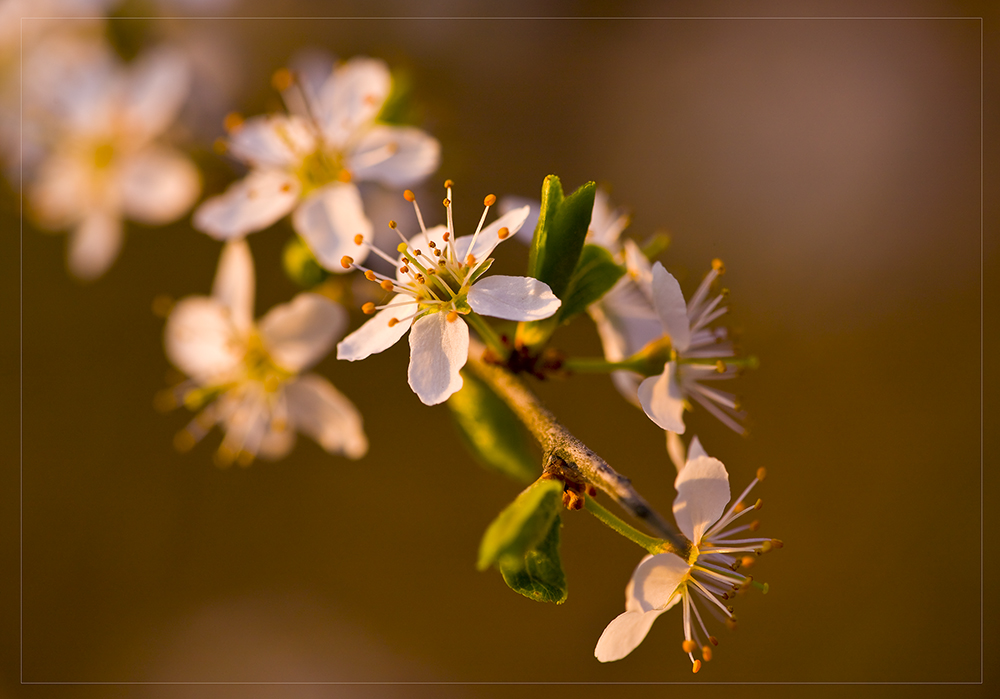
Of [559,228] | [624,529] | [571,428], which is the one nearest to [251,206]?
[559,228]

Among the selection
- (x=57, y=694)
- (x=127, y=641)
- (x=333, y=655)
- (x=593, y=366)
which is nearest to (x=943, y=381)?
(x=593, y=366)

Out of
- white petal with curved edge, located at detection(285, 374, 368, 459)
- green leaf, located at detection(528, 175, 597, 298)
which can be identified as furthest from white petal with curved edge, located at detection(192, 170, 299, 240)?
green leaf, located at detection(528, 175, 597, 298)

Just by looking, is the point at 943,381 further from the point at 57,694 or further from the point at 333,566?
the point at 57,694

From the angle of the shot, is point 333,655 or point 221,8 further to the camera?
point 333,655

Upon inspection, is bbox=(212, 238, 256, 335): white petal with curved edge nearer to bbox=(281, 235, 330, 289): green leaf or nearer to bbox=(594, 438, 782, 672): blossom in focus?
bbox=(281, 235, 330, 289): green leaf

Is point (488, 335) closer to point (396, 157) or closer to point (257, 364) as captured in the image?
point (396, 157)

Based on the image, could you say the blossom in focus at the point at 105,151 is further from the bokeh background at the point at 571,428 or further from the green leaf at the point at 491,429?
the green leaf at the point at 491,429
